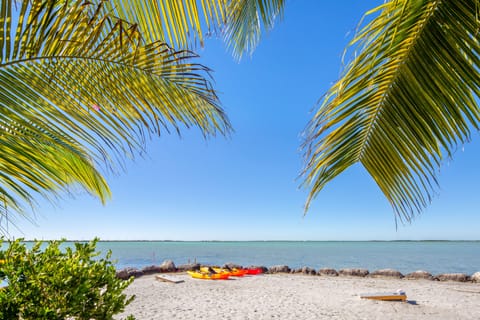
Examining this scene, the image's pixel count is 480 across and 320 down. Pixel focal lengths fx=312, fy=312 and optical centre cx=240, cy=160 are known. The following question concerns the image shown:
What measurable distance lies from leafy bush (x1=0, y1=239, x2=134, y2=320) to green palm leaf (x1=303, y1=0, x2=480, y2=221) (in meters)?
1.41

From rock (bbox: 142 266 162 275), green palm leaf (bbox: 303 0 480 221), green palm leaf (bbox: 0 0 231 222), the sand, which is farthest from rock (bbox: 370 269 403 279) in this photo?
green palm leaf (bbox: 0 0 231 222)

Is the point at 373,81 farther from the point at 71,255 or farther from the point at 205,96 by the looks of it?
the point at 71,255

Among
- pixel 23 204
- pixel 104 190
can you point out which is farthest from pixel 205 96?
pixel 104 190

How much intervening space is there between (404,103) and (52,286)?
2.09 meters

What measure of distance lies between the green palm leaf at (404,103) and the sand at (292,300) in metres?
6.26

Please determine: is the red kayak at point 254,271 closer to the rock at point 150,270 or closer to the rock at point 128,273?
the rock at point 150,270

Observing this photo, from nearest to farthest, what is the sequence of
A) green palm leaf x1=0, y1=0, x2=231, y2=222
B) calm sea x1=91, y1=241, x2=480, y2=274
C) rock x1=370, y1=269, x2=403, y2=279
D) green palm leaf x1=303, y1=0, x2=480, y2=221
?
green palm leaf x1=0, y1=0, x2=231, y2=222
green palm leaf x1=303, y1=0, x2=480, y2=221
rock x1=370, y1=269, x2=403, y2=279
calm sea x1=91, y1=241, x2=480, y2=274

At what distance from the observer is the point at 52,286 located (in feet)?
5.91

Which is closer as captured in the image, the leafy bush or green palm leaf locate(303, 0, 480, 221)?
green palm leaf locate(303, 0, 480, 221)

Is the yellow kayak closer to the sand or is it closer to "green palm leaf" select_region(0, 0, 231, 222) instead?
the sand

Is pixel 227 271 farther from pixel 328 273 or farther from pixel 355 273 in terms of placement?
pixel 355 273

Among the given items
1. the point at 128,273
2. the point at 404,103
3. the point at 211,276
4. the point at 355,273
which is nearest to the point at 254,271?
the point at 211,276

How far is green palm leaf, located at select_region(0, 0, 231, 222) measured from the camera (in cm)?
104

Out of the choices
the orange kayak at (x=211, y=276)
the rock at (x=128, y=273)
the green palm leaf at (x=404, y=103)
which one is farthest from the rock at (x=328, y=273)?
the green palm leaf at (x=404, y=103)
